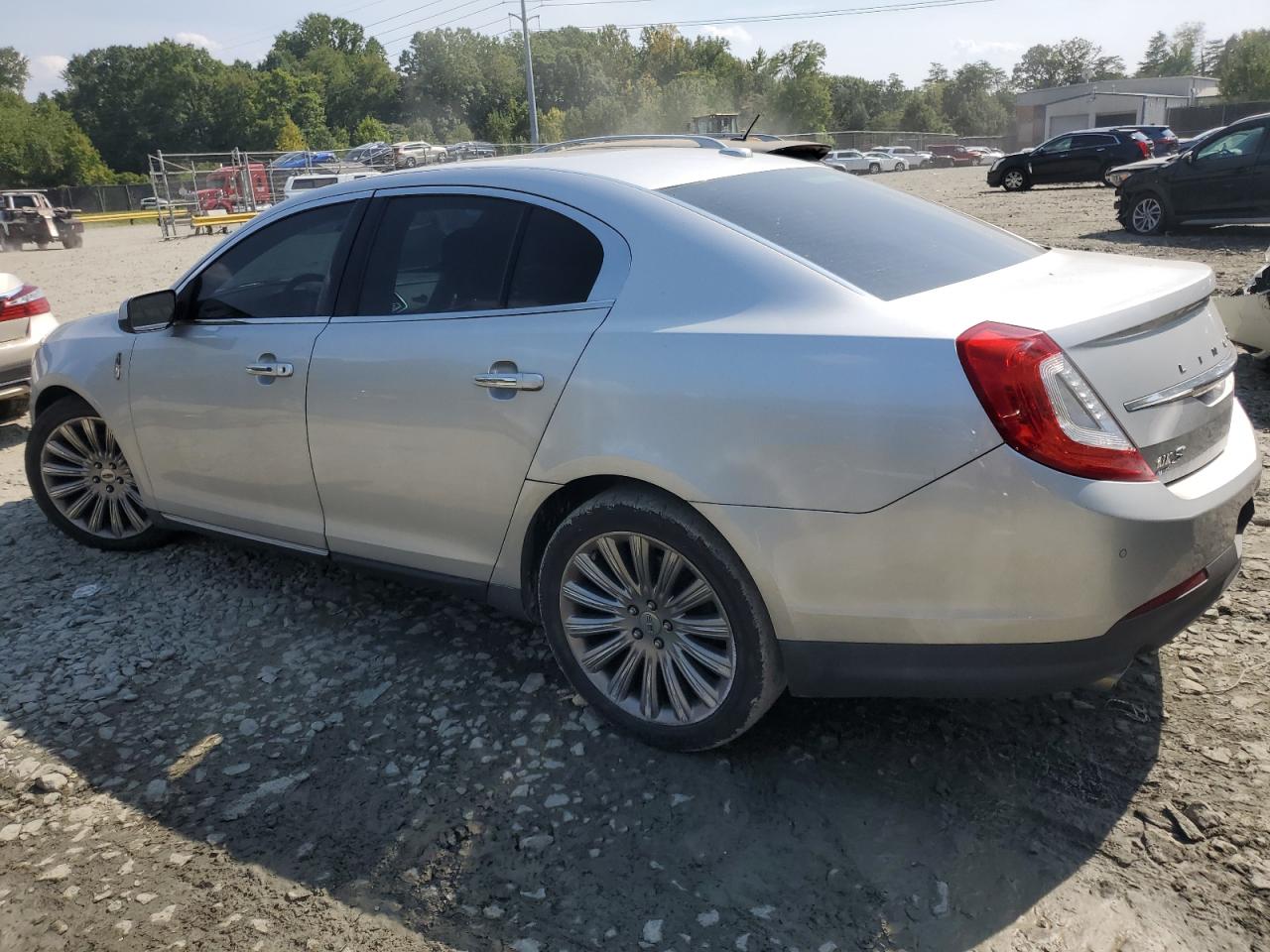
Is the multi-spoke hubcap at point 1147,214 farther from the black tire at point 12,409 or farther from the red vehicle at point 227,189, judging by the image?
the red vehicle at point 227,189

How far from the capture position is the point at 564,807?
289 centimetres

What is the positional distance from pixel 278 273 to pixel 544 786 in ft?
7.39

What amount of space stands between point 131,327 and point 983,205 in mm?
22832

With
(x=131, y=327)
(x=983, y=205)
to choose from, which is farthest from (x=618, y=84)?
(x=131, y=327)

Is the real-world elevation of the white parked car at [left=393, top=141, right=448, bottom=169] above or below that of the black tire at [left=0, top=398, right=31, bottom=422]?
above

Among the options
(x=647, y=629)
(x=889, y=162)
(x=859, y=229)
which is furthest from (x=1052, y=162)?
(x=889, y=162)

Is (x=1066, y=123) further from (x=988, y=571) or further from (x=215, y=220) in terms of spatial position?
(x=988, y=571)

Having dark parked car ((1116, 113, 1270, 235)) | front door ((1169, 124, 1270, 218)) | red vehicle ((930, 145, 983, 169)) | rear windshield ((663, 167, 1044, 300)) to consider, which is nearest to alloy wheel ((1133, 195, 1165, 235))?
dark parked car ((1116, 113, 1270, 235))

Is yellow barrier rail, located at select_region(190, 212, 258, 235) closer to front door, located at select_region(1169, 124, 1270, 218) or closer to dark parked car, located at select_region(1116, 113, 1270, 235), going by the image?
dark parked car, located at select_region(1116, 113, 1270, 235)

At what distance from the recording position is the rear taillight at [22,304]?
712cm

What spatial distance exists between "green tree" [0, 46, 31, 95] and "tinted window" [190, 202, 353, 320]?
131 m

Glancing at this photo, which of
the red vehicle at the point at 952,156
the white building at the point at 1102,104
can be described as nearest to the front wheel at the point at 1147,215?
the red vehicle at the point at 952,156

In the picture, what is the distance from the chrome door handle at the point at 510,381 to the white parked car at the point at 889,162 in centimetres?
5728

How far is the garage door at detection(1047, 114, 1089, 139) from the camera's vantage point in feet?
237
